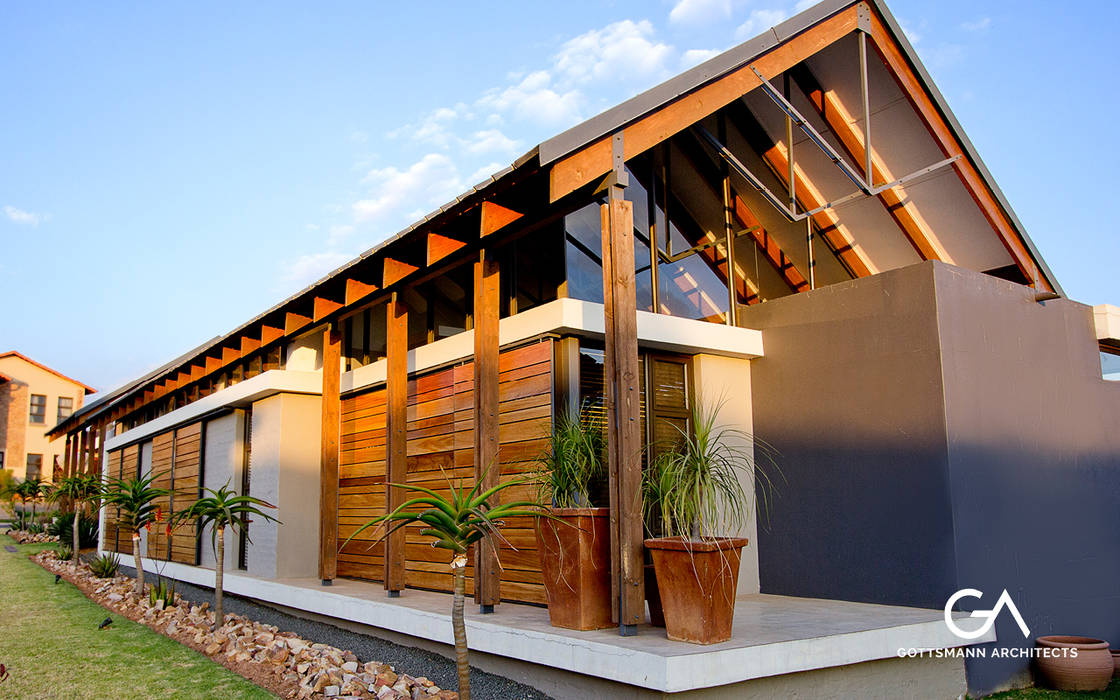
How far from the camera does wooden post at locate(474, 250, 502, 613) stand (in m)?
5.86

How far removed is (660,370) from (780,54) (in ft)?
9.15

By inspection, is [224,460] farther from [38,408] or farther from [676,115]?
[38,408]

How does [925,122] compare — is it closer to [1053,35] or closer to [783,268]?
[783,268]

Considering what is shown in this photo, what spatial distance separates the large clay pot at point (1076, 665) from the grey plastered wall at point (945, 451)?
19cm

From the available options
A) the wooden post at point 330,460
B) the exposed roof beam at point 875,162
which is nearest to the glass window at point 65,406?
the wooden post at point 330,460

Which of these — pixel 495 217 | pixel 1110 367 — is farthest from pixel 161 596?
pixel 1110 367

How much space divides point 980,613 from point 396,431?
192 inches

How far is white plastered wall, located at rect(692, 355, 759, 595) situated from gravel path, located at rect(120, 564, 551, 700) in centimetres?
286

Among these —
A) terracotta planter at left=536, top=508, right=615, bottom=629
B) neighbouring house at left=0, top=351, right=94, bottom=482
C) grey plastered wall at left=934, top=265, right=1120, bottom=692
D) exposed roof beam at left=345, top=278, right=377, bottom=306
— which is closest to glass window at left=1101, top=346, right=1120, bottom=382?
grey plastered wall at left=934, top=265, right=1120, bottom=692

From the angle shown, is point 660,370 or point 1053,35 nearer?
point 660,370

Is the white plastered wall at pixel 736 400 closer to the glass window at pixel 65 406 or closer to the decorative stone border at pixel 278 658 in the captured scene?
the decorative stone border at pixel 278 658

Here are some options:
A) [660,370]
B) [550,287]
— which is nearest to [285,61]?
[550,287]

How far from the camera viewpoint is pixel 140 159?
15.2m

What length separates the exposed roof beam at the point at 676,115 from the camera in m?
5.27
